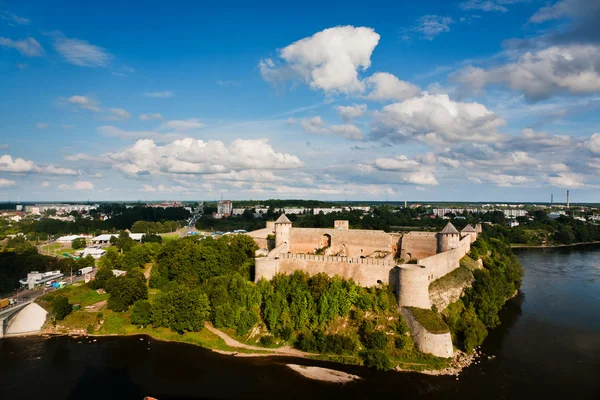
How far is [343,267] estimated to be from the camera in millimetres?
25109

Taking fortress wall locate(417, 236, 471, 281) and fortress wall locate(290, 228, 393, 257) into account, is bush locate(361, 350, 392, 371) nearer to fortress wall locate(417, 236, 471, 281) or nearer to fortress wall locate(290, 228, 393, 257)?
fortress wall locate(417, 236, 471, 281)

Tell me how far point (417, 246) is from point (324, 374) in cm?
1459

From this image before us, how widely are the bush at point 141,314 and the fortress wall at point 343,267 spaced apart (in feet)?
30.1

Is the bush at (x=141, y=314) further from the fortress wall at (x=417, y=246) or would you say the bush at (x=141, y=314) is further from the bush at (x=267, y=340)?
the fortress wall at (x=417, y=246)

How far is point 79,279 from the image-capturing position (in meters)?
36.8

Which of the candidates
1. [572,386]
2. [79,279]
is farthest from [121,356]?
[572,386]

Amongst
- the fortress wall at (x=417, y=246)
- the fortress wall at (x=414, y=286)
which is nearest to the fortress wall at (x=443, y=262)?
the fortress wall at (x=414, y=286)

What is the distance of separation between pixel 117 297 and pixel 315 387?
1645cm

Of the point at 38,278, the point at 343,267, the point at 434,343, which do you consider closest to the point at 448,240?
the point at 343,267

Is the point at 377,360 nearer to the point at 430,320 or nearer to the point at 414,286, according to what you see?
the point at 430,320

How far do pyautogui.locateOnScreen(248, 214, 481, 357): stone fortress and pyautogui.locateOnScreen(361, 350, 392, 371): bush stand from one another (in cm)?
220

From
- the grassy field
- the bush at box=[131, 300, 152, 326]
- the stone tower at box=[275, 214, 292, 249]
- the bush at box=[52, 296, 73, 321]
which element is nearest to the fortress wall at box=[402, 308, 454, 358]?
the grassy field

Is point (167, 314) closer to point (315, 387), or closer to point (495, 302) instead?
point (315, 387)

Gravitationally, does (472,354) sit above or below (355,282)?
below
